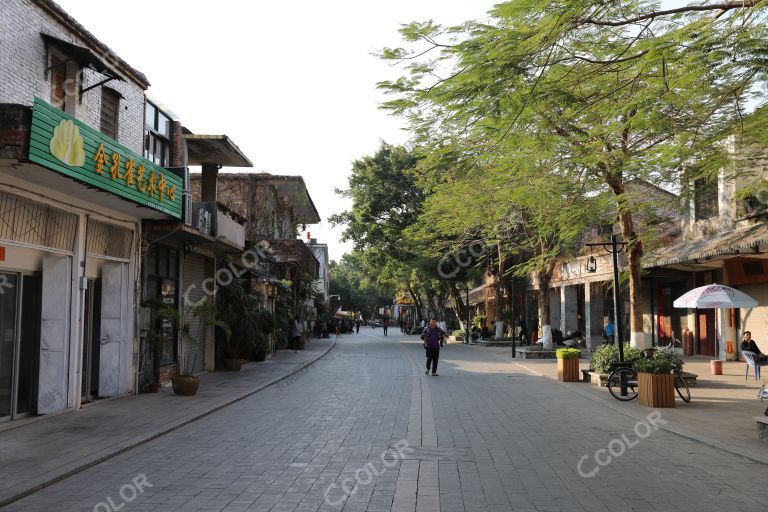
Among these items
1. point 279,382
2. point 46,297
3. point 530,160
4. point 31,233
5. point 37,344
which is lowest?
point 279,382

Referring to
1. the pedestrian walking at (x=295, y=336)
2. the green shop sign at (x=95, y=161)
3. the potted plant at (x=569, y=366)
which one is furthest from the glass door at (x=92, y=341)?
the pedestrian walking at (x=295, y=336)

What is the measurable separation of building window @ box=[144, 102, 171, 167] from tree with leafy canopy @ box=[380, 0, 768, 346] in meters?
7.60

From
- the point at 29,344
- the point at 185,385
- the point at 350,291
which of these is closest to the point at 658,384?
the point at 185,385

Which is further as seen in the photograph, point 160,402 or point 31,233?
point 160,402

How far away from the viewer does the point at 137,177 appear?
1205cm

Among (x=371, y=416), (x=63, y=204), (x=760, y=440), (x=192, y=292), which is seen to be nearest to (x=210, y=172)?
(x=192, y=292)

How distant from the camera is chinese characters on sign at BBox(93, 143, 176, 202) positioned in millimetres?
10570

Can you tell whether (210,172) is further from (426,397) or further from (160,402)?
(426,397)

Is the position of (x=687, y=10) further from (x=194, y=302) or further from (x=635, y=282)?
(x=194, y=302)

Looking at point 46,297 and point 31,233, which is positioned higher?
point 31,233

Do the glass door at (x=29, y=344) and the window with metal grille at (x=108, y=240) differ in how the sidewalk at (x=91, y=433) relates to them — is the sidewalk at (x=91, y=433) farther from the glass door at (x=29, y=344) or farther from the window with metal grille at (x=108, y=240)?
the window with metal grille at (x=108, y=240)

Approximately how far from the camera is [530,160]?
35.4 feet

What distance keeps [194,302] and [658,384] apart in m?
12.7

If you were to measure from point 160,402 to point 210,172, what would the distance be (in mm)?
8748
